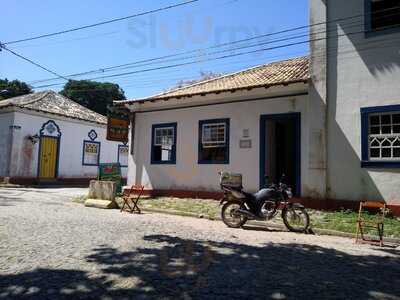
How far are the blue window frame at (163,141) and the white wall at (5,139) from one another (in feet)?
30.2

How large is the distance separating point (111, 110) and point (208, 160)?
4482 mm

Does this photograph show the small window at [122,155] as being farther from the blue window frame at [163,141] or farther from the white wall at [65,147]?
the blue window frame at [163,141]

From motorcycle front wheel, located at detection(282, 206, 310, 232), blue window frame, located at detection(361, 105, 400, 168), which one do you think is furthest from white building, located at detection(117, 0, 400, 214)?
motorcycle front wheel, located at detection(282, 206, 310, 232)

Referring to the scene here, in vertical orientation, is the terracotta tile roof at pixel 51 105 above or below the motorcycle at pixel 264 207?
above

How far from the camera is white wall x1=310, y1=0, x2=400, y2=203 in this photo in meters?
10.6

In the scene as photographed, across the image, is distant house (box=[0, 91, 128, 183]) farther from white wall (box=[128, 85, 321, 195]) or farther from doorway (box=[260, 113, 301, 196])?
doorway (box=[260, 113, 301, 196])

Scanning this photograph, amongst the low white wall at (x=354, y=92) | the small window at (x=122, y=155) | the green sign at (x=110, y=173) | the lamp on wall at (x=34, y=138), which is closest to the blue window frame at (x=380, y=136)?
the low white wall at (x=354, y=92)

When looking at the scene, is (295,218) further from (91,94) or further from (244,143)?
(91,94)

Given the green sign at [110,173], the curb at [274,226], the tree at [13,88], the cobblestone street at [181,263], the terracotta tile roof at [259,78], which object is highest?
the tree at [13,88]

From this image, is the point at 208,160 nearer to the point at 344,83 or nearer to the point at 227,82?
the point at 227,82

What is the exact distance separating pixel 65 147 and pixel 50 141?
1.03m

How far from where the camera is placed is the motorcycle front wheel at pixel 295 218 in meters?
9.18

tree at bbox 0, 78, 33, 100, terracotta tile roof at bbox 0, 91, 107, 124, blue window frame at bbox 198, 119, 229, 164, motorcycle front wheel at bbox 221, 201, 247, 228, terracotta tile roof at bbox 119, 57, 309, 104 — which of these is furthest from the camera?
tree at bbox 0, 78, 33, 100

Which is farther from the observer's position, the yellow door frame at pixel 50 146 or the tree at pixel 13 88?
the tree at pixel 13 88
